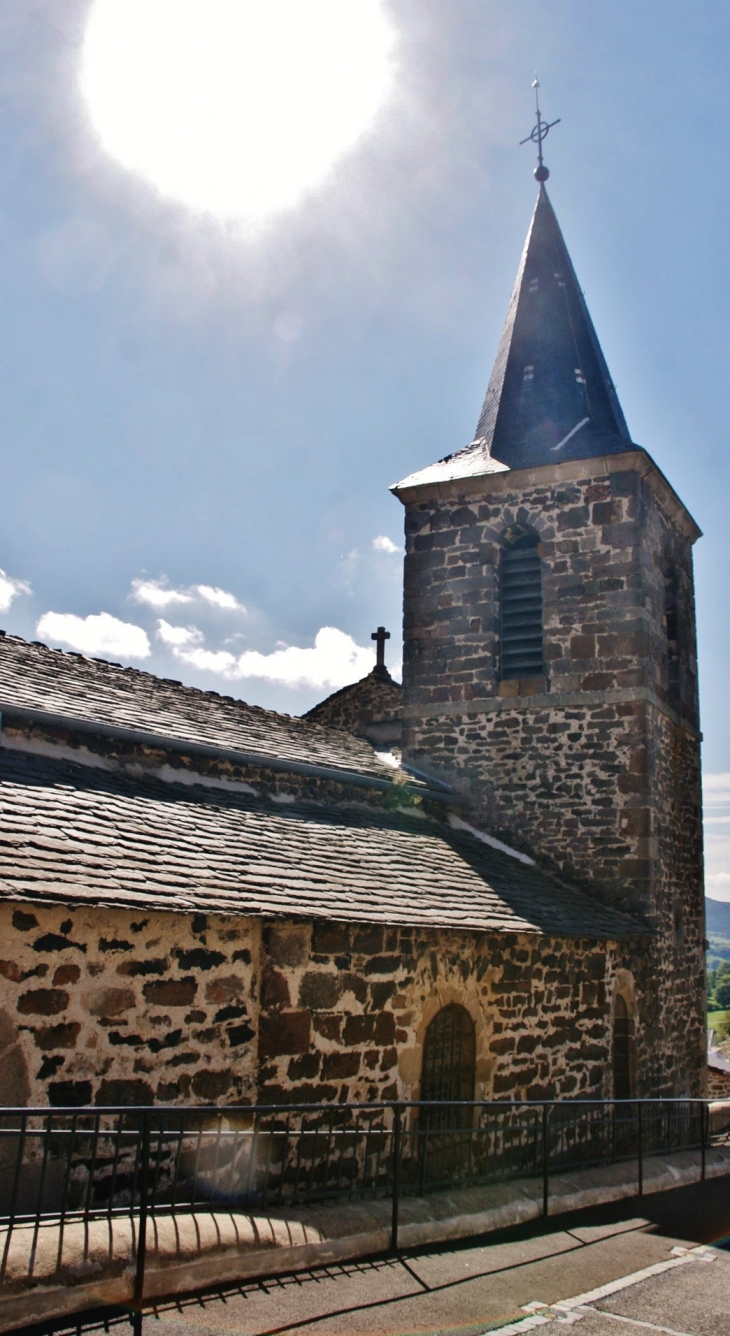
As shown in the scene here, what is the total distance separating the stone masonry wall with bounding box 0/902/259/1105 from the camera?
6133 mm

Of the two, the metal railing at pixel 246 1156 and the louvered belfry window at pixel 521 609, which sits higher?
the louvered belfry window at pixel 521 609

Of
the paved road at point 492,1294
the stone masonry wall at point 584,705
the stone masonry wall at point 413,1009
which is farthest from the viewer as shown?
the stone masonry wall at point 584,705

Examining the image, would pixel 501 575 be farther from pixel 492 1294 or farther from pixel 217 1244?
pixel 217 1244

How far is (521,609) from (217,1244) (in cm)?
1090

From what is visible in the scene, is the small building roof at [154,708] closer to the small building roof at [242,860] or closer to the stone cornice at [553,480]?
the small building roof at [242,860]

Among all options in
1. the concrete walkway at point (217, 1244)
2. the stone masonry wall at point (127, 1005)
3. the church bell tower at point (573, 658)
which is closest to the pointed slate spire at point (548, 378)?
the church bell tower at point (573, 658)

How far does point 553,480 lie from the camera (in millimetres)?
14688

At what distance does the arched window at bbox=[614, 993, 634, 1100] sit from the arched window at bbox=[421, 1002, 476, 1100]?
11.1 feet

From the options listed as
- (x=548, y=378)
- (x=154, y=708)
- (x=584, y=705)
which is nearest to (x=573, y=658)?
(x=584, y=705)

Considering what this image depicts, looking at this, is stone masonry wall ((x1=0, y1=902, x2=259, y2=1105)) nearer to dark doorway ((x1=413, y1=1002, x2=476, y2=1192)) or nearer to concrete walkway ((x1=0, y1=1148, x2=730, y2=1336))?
concrete walkway ((x1=0, y1=1148, x2=730, y2=1336))

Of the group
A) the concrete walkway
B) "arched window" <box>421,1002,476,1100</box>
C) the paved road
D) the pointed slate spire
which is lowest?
the paved road

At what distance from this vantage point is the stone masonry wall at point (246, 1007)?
20.5ft

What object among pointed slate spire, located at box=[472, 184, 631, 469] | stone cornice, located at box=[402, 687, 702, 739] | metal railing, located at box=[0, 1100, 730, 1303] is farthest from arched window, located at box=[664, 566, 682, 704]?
metal railing, located at box=[0, 1100, 730, 1303]

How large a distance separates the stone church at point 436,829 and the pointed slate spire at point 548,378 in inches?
2.2
